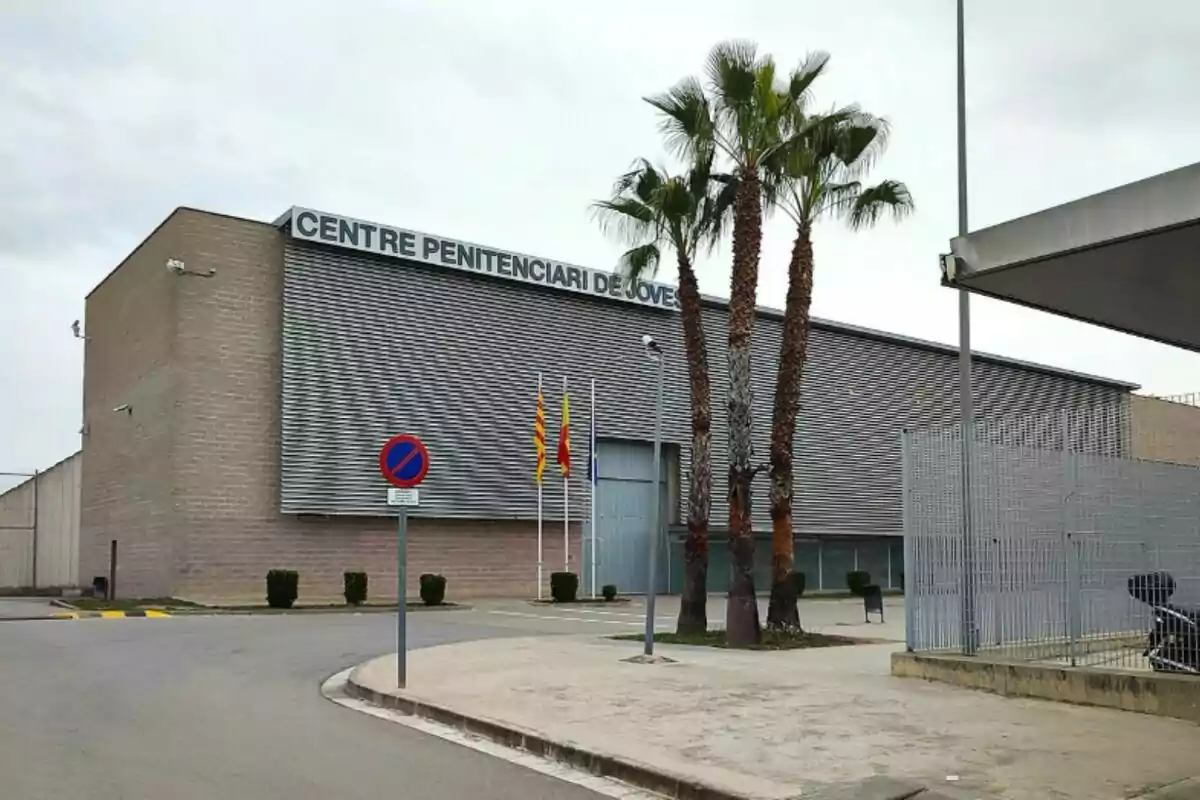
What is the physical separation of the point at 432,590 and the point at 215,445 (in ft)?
23.6

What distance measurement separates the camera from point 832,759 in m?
8.79

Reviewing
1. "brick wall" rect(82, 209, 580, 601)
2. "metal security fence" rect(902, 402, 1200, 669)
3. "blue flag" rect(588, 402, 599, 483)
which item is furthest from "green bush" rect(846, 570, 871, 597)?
"metal security fence" rect(902, 402, 1200, 669)

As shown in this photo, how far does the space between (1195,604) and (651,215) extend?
1200cm

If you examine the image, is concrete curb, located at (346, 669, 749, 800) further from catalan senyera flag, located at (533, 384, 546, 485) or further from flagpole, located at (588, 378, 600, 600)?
flagpole, located at (588, 378, 600, 600)

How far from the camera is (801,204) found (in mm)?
19797

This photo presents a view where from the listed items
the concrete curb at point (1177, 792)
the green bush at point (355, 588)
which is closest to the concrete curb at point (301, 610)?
the green bush at point (355, 588)

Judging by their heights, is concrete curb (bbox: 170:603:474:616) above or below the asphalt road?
below

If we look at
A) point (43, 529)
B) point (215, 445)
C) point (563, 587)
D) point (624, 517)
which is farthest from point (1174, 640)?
point (43, 529)

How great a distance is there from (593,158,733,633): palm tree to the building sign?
9.88 meters

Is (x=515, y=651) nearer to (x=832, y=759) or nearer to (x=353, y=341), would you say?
(x=832, y=759)

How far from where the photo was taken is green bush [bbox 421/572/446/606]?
33.0 m

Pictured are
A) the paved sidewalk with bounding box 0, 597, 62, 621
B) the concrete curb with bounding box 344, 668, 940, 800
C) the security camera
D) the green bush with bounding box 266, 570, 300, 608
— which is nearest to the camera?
the concrete curb with bounding box 344, 668, 940, 800

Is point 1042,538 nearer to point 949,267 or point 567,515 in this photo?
point 949,267

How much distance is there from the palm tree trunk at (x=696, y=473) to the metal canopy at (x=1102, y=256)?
9.87 m
